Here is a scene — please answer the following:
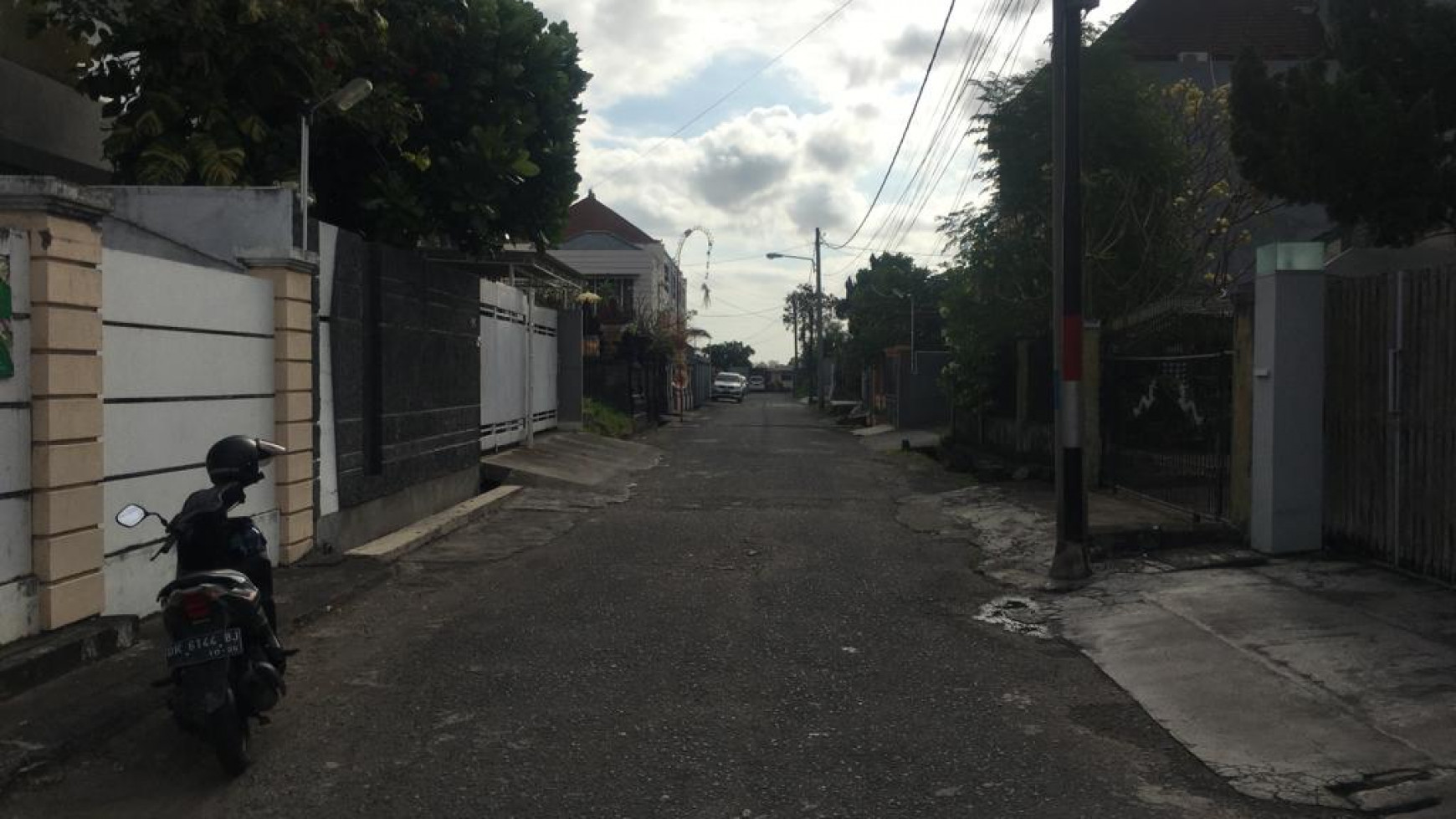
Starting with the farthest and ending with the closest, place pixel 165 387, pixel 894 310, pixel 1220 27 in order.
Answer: pixel 894 310
pixel 1220 27
pixel 165 387

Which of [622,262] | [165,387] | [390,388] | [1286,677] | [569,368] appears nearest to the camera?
[1286,677]

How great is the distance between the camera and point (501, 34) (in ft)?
41.8

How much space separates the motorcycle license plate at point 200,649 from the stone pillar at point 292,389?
4298 millimetres

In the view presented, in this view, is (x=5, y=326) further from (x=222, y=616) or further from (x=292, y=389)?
(x=292, y=389)

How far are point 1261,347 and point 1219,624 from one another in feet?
9.48

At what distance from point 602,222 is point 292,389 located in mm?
57644

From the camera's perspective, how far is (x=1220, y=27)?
1145 inches

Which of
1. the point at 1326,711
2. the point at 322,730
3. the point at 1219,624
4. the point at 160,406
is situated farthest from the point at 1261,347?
the point at 160,406

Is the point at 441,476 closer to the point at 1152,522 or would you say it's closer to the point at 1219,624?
the point at 1152,522

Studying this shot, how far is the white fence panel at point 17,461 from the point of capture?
5.48m

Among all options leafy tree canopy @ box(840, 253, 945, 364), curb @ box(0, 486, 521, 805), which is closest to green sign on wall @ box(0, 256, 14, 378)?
curb @ box(0, 486, 521, 805)

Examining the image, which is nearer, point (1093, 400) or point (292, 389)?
point (292, 389)

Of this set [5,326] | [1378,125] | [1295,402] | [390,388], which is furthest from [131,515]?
[1378,125]

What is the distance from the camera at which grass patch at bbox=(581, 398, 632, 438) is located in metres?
23.9
